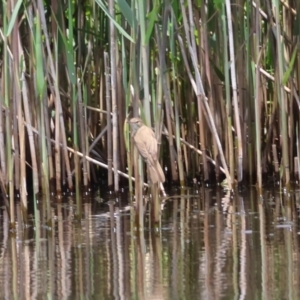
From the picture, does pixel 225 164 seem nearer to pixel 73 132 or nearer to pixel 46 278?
pixel 73 132

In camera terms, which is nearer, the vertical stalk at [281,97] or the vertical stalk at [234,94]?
the vertical stalk at [281,97]

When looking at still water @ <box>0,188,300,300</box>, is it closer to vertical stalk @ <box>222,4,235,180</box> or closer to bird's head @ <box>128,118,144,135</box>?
vertical stalk @ <box>222,4,235,180</box>

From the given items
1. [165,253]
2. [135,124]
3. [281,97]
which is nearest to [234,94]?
[281,97]

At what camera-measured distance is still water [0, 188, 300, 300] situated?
379 cm

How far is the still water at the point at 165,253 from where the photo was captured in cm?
379

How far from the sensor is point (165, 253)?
462 centimetres

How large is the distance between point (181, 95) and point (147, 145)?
2.68m

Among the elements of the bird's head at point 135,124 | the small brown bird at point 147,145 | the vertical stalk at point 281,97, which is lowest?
the small brown bird at point 147,145

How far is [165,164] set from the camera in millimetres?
7523

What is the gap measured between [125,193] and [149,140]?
217 centimetres

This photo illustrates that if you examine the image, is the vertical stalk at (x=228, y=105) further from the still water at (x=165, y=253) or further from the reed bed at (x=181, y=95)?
the still water at (x=165, y=253)

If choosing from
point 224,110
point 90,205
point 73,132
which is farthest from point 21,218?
point 224,110

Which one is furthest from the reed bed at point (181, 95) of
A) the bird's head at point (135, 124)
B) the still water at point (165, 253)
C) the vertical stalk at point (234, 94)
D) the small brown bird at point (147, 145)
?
the small brown bird at point (147, 145)

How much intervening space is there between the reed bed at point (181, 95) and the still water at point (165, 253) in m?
0.44
